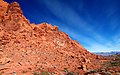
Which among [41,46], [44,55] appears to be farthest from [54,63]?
[41,46]

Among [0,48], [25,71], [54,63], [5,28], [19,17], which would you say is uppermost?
[19,17]

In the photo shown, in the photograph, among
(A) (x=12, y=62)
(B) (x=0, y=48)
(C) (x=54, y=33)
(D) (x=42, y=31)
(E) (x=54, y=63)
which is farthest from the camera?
(C) (x=54, y=33)

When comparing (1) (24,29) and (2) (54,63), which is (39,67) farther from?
(1) (24,29)

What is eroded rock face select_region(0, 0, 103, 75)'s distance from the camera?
80.3ft

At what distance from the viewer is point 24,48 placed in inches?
1137

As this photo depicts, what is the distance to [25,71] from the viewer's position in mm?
21844

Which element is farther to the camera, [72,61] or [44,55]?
[72,61]

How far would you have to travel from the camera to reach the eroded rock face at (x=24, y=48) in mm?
24487

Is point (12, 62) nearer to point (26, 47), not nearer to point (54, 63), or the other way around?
point (26, 47)

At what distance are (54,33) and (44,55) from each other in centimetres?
1310

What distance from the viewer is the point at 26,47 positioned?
2950 cm

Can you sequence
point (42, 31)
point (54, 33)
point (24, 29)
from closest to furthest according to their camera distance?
point (24, 29) < point (42, 31) < point (54, 33)

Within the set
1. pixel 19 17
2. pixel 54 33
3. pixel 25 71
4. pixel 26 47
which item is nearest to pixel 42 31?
pixel 54 33

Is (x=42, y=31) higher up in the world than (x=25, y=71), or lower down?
higher up
